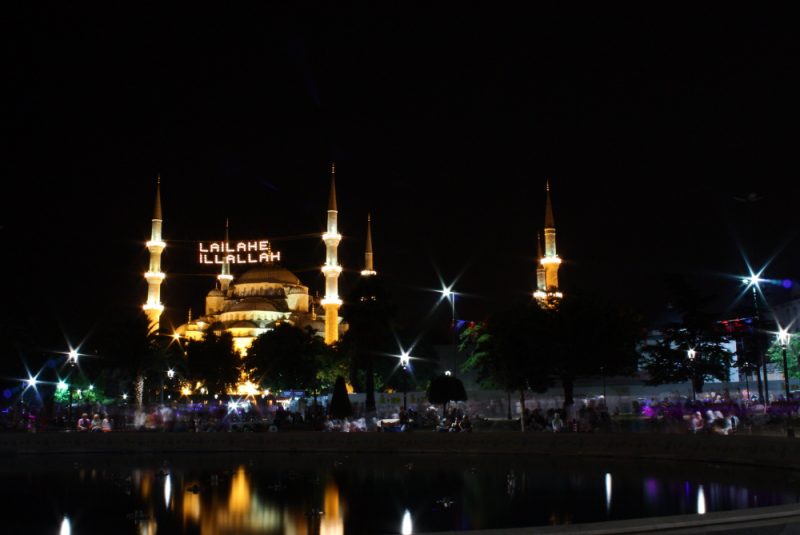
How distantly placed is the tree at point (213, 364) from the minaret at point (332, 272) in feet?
24.3

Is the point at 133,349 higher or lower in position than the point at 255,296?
lower

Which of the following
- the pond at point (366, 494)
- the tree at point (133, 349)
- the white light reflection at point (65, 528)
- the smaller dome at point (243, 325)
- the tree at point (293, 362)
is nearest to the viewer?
the white light reflection at point (65, 528)

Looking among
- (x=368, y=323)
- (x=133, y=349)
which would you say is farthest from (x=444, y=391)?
(x=133, y=349)

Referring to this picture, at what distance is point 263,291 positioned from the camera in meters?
83.8

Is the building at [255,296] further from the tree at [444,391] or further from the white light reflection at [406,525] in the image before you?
the white light reflection at [406,525]

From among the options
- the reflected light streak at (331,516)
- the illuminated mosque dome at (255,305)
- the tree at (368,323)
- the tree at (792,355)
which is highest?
the illuminated mosque dome at (255,305)

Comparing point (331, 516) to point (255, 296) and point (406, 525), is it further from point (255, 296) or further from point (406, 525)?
point (255, 296)

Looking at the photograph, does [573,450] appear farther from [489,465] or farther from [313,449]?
[313,449]

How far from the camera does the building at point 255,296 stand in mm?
66875

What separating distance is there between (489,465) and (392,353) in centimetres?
3532

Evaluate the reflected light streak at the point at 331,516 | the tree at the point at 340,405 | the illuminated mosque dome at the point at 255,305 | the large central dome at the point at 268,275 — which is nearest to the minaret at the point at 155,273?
the illuminated mosque dome at the point at 255,305

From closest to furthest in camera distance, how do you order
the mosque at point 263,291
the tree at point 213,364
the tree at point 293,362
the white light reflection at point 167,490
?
the white light reflection at point 167,490 → the tree at point 293,362 → the tree at point 213,364 → the mosque at point 263,291

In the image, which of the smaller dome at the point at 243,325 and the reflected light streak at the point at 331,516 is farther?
the smaller dome at the point at 243,325

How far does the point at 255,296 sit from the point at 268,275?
3.79m
